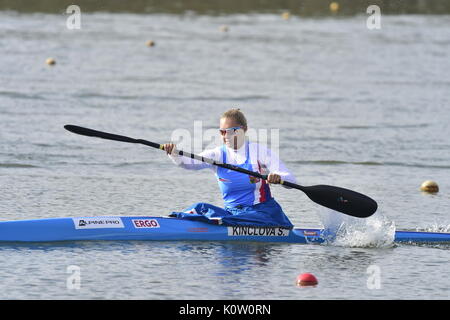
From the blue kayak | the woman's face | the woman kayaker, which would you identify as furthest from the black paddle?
the woman's face

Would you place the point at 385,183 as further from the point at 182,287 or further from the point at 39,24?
the point at 39,24

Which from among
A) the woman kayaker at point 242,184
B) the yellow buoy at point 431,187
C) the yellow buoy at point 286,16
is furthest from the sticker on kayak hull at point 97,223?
the yellow buoy at point 286,16

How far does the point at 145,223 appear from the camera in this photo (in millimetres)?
11859

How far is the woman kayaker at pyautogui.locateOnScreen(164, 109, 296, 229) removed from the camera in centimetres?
1185

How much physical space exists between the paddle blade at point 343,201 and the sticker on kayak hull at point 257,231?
22.4 inches

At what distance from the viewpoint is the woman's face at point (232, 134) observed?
11672 mm

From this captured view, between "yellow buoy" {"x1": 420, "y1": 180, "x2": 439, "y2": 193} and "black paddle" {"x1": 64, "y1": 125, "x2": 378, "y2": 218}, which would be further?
"yellow buoy" {"x1": 420, "y1": 180, "x2": 439, "y2": 193}

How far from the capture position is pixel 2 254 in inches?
436

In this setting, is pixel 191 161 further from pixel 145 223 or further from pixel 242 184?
pixel 145 223

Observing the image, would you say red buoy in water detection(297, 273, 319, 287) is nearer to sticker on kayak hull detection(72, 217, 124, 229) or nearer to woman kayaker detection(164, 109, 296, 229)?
woman kayaker detection(164, 109, 296, 229)

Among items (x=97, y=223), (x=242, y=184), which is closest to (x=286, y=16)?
(x=242, y=184)

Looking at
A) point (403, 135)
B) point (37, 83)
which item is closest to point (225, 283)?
point (403, 135)

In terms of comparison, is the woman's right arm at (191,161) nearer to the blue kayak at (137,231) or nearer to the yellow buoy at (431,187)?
the blue kayak at (137,231)

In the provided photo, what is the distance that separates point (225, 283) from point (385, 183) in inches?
253
